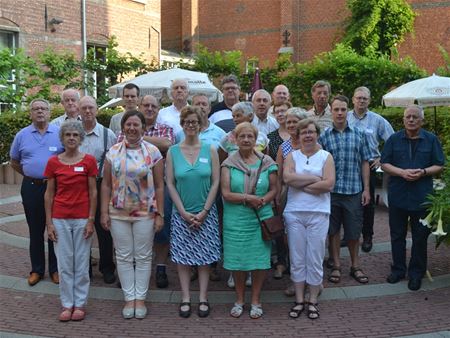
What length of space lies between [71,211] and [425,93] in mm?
6998

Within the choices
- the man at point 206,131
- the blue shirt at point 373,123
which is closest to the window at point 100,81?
the blue shirt at point 373,123

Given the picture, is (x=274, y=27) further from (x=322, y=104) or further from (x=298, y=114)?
(x=298, y=114)

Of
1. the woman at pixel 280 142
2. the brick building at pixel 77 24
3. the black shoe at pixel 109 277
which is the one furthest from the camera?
the brick building at pixel 77 24

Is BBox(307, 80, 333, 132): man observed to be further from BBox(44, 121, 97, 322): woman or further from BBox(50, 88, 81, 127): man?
BBox(44, 121, 97, 322): woman

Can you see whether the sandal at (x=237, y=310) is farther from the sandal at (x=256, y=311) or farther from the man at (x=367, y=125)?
the man at (x=367, y=125)

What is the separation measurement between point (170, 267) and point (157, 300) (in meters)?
1.07

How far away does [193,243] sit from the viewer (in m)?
5.29

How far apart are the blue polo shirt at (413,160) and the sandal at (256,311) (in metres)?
2.06

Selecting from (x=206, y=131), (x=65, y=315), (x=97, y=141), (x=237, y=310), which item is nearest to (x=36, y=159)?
(x=97, y=141)

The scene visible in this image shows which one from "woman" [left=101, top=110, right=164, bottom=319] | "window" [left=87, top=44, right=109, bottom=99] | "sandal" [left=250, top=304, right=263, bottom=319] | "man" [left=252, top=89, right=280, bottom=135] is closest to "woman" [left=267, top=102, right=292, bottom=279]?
"man" [left=252, top=89, right=280, bottom=135]

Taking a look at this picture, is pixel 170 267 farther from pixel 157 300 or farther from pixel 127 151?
pixel 127 151

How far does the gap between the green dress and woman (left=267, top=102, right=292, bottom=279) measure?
33.8 inches

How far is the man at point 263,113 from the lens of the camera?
6316 mm

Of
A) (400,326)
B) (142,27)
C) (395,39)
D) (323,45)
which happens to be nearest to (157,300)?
(400,326)
